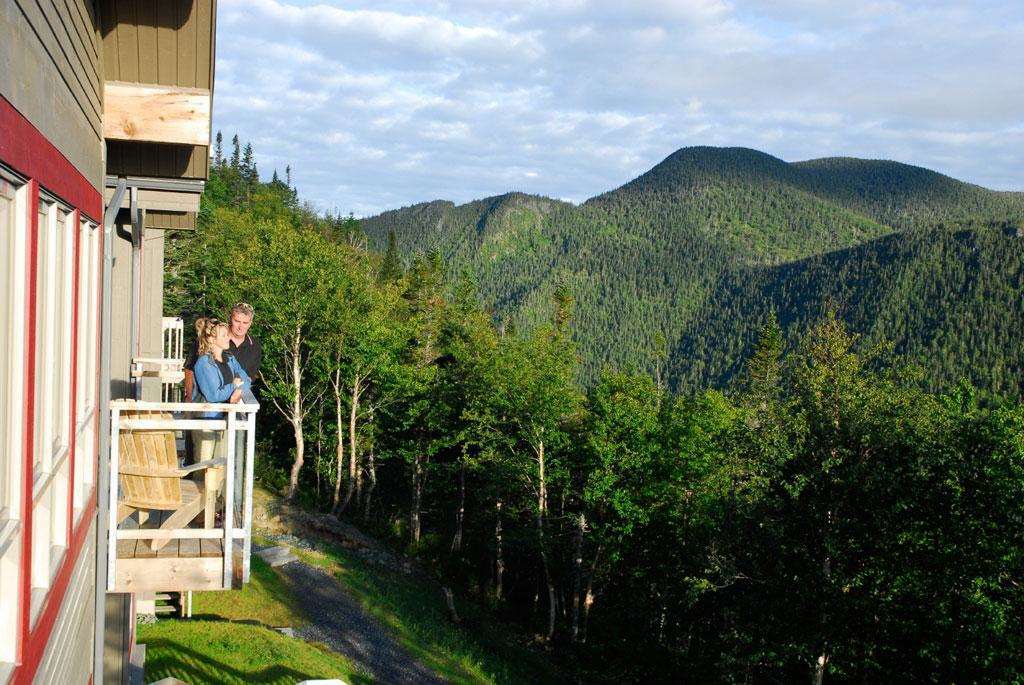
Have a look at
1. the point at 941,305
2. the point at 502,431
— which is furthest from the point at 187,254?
the point at 941,305

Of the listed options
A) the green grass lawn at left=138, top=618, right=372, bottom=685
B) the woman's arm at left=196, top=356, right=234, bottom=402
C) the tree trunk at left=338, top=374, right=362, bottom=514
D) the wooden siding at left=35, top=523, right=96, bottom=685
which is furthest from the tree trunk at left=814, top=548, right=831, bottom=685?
the tree trunk at left=338, top=374, right=362, bottom=514

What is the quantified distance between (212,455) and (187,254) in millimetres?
34557

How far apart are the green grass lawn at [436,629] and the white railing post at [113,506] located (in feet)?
44.1

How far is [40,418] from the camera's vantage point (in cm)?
330

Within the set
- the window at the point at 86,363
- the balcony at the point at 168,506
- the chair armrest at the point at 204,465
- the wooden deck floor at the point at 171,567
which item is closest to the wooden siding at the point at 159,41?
the window at the point at 86,363

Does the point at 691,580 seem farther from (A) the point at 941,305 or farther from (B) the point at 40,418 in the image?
(A) the point at 941,305

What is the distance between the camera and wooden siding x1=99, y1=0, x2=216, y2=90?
555cm

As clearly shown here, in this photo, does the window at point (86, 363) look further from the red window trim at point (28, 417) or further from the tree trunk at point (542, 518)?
the tree trunk at point (542, 518)

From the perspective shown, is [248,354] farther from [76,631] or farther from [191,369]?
[76,631]

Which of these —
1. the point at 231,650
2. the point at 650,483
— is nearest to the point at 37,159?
the point at 231,650

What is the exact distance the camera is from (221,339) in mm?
6707

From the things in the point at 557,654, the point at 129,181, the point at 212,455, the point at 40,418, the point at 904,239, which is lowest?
the point at 557,654

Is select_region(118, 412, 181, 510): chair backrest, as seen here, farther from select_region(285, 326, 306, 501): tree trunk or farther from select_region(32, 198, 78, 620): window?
select_region(285, 326, 306, 501): tree trunk

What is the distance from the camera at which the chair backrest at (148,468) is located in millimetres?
5750
